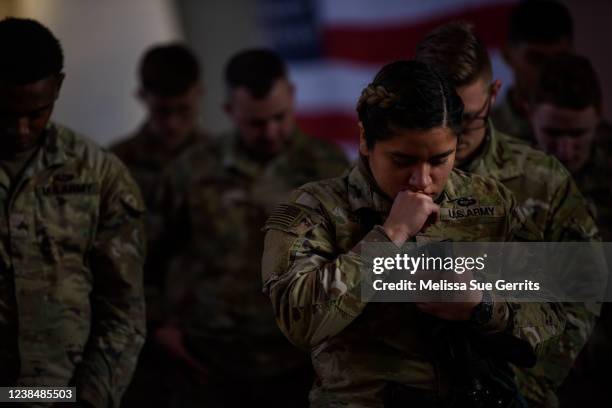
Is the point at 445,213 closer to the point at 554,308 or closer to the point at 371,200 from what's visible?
the point at 371,200

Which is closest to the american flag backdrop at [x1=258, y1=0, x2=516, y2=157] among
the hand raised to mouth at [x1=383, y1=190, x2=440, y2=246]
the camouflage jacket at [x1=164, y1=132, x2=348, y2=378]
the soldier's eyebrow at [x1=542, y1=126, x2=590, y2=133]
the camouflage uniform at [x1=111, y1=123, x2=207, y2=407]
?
the camouflage jacket at [x1=164, y1=132, x2=348, y2=378]

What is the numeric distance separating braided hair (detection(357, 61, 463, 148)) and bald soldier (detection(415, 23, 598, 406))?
50 cm

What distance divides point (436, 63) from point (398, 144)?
0.62 metres

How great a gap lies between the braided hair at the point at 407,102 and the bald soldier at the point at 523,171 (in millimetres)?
503

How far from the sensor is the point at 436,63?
284 centimetres

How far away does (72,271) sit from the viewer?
9.32 feet

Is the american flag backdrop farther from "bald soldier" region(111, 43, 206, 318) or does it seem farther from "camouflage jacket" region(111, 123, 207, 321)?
"camouflage jacket" region(111, 123, 207, 321)

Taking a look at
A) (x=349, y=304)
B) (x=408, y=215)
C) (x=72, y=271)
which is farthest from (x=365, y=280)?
(x=72, y=271)

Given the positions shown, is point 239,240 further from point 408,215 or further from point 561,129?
point 408,215

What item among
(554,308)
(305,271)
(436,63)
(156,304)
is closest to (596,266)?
(554,308)

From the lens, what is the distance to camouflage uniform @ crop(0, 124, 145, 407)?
2.79m

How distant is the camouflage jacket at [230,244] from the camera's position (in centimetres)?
402

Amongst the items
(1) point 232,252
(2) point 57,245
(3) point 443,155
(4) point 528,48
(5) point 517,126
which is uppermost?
(3) point 443,155

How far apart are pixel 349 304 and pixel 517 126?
207 centimetres
